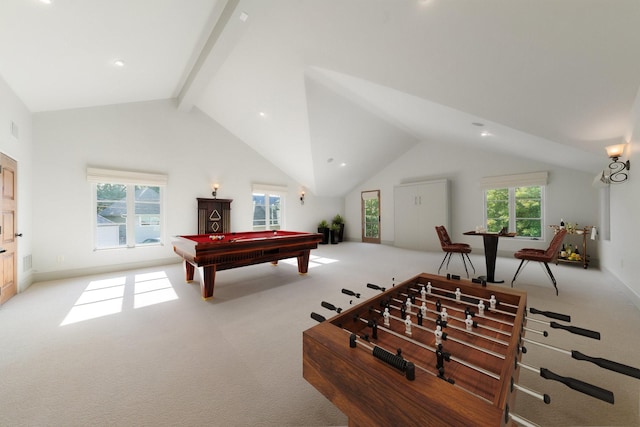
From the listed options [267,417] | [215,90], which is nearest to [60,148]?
→ [215,90]

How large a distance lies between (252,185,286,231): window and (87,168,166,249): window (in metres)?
Result: 2.42

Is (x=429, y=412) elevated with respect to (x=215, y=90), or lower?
lower

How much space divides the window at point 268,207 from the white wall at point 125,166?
34 cm

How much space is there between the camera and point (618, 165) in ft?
11.0

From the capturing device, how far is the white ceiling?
2195mm

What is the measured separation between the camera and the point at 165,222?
5.55 metres

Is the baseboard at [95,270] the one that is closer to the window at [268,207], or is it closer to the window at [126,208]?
the window at [126,208]

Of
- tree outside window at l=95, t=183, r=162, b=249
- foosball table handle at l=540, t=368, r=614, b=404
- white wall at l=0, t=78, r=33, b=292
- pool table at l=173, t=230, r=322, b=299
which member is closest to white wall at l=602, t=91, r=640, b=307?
foosball table handle at l=540, t=368, r=614, b=404

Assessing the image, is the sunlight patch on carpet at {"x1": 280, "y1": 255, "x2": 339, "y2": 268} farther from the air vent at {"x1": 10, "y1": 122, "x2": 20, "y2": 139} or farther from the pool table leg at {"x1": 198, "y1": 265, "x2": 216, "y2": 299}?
the air vent at {"x1": 10, "y1": 122, "x2": 20, "y2": 139}

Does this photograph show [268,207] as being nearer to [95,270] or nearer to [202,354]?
[95,270]

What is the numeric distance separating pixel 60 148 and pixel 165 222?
2.12 m

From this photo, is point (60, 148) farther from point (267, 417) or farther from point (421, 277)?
point (421, 277)

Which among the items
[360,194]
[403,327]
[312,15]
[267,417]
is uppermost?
[312,15]

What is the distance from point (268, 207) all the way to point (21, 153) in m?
4.91
